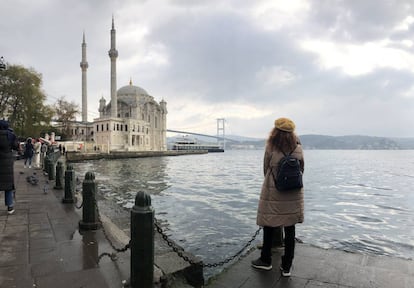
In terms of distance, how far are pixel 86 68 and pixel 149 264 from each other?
85112mm

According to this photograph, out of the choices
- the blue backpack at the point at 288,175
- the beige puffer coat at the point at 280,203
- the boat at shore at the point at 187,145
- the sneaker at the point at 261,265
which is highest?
the boat at shore at the point at 187,145

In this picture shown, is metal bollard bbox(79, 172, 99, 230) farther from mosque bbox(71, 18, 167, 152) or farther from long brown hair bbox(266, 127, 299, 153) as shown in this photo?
mosque bbox(71, 18, 167, 152)

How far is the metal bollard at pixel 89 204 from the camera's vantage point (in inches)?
230

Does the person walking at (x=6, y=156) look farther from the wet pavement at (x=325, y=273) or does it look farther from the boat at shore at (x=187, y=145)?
the boat at shore at (x=187, y=145)

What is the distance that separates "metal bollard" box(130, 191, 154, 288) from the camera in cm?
350

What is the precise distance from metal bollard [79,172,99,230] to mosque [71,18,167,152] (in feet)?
220

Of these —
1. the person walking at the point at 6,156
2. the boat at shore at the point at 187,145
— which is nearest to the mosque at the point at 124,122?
the boat at shore at the point at 187,145

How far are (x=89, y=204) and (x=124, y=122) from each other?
83.9 metres

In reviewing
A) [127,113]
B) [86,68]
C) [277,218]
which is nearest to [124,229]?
[277,218]

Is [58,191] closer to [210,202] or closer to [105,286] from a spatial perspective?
[210,202]

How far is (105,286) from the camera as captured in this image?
364cm

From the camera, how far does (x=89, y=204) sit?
591cm

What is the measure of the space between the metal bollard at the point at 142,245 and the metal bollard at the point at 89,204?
104 inches

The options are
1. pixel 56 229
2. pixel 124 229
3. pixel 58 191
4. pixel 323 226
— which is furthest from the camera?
pixel 58 191
